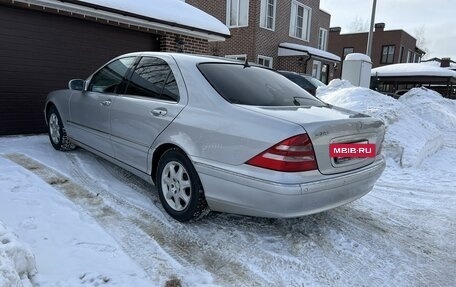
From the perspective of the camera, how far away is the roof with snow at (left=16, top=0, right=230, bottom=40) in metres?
6.48

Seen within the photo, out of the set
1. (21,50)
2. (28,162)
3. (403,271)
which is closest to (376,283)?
(403,271)

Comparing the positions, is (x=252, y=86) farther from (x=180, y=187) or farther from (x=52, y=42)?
(x=52, y=42)

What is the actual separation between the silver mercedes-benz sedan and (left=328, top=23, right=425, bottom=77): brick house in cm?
3581

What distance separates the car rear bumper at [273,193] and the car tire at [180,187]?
11 centimetres

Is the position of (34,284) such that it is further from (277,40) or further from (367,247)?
(277,40)

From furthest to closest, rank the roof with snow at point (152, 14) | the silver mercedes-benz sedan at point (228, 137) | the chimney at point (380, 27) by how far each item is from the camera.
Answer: the chimney at point (380, 27) < the roof with snow at point (152, 14) < the silver mercedes-benz sedan at point (228, 137)

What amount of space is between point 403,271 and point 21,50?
6562 millimetres

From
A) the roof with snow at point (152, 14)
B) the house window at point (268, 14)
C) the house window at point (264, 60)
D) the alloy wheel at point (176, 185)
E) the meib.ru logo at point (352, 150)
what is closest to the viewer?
the meib.ru logo at point (352, 150)

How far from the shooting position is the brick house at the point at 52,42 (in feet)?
20.3

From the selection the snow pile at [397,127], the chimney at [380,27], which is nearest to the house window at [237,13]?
the snow pile at [397,127]

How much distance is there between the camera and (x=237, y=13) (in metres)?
16.6

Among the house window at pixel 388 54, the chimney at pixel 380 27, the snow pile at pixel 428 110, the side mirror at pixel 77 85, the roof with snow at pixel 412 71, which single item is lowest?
the snow pile at pixel 428 110

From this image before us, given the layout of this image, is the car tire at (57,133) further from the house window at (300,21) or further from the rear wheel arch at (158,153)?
the house window at (300,21)

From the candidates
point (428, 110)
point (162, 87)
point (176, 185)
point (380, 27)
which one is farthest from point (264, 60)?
point (380, 27)
